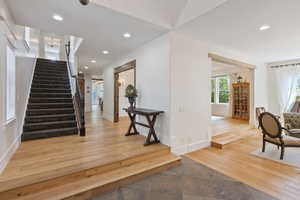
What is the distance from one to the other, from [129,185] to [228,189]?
1.48 m

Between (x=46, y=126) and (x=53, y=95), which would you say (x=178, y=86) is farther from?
(x=53, y=95)

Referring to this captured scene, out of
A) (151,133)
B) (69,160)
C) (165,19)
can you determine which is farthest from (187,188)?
(165,19)

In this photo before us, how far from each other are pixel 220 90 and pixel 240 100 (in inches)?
55.3

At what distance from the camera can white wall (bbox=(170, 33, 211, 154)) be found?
3.05m

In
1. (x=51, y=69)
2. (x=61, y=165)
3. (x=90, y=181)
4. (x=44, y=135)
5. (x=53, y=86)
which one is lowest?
(x=90, y=181)

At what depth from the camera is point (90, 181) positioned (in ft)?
6.43

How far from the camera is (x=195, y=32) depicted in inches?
120

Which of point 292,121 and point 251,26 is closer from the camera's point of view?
point 251,26

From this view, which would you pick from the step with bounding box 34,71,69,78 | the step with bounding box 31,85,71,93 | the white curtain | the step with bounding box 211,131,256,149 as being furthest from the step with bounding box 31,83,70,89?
the white curtain

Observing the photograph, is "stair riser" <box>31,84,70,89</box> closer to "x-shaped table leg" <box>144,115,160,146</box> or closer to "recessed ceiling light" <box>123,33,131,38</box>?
"recessed ceiling light" <box>123,33,131,38</box>

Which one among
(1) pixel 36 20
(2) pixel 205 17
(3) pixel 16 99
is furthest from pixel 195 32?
(3) pixel 16 99

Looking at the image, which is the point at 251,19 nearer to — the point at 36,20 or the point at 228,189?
the point at 228,189

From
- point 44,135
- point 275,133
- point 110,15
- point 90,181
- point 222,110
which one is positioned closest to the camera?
point 90,181

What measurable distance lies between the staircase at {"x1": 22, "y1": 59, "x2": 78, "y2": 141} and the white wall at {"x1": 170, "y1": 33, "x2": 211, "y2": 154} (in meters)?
2.85
